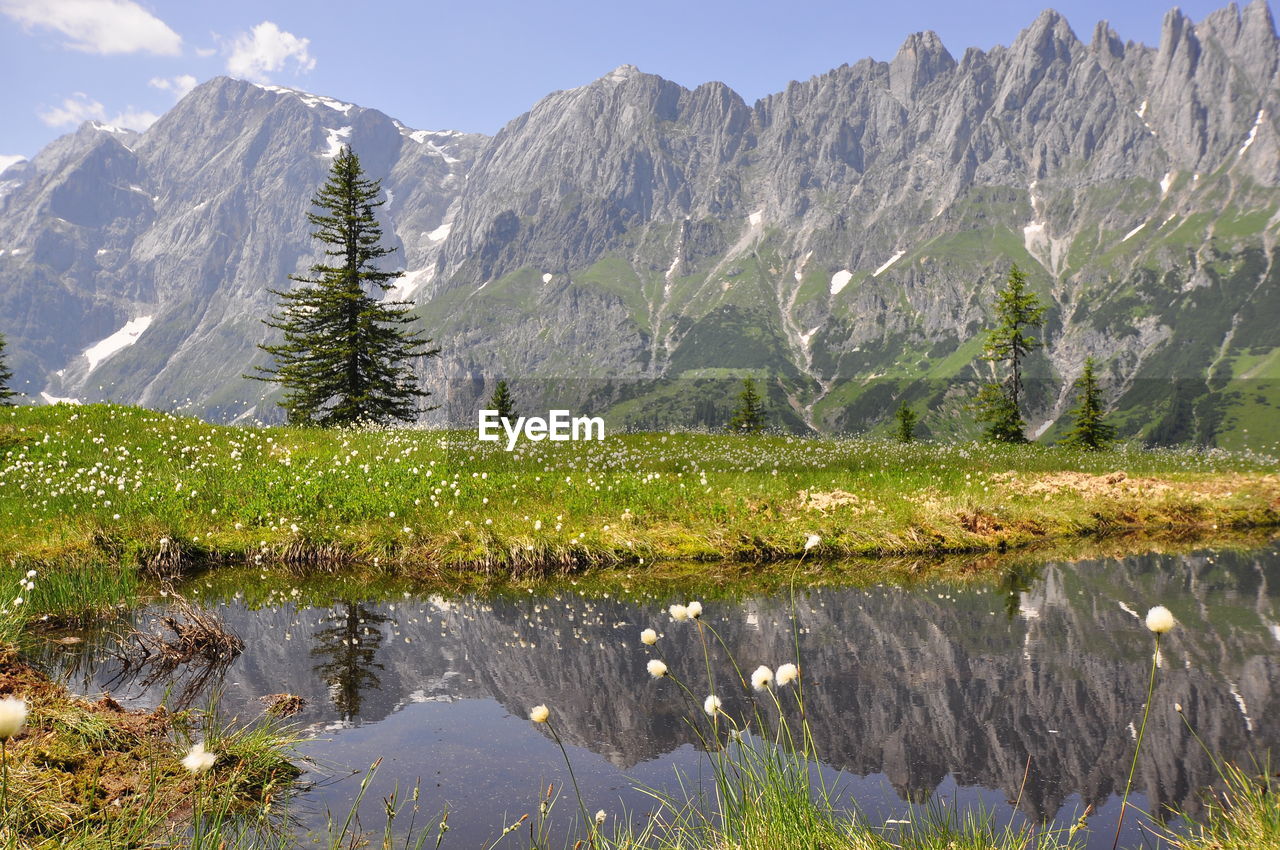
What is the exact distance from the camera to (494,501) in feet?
61.1

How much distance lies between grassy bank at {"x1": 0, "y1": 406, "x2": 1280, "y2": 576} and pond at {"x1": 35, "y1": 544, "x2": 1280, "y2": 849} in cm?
272

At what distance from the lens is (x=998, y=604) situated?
522 inches

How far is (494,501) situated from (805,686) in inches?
431

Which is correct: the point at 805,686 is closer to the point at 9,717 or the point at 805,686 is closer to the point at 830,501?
the point at 9,717

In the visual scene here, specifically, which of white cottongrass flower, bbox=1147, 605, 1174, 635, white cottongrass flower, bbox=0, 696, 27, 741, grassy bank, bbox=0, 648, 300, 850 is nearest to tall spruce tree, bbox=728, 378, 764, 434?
grassy bank, bbox=0, 648, 300, 850

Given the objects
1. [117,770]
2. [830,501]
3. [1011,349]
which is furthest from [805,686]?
[1011,349]

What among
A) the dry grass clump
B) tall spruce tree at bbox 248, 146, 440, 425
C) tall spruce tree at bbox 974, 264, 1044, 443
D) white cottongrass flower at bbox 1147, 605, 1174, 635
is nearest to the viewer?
white cottongrass flower at bbox 1147, 605, 1174, 635

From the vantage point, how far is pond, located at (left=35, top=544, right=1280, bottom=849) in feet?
22.8

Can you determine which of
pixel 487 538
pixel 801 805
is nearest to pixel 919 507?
pixel 487 538

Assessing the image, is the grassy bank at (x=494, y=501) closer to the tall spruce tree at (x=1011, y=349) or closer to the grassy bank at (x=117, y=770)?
the grassy bank at (x=117, y=770)

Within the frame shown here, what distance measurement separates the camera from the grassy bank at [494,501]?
16.3 metres

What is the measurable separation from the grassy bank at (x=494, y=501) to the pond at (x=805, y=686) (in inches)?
107

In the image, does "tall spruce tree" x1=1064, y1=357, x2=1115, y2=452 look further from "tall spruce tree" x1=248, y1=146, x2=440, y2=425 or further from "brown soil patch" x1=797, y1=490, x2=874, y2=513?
"brown soil patch" x1=797, y1=490, x2=874, y2=513

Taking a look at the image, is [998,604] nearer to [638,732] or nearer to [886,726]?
[886,726]
